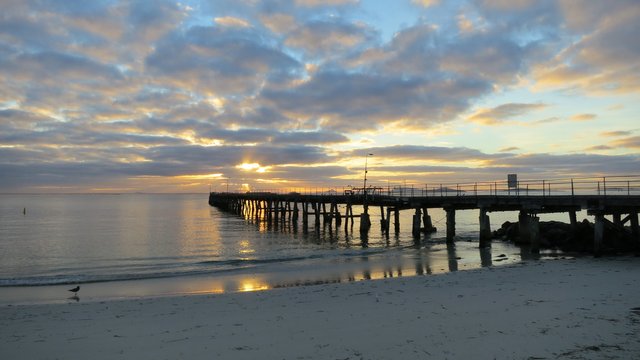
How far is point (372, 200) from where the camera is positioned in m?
42.5

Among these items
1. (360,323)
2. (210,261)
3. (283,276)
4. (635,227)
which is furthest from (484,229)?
(360,323)

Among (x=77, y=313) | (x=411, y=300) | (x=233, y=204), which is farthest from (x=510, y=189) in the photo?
(x=233, y=204)

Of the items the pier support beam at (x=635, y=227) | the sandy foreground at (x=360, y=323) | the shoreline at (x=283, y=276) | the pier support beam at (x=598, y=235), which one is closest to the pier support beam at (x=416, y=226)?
the shoreline at (x=283, y=276)

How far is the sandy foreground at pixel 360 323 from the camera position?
26.8 ft

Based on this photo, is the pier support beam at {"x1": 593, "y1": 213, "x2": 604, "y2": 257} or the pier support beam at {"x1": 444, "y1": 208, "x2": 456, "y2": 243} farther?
the pier support beam at {"x1": 444, "y1": 208, "x2": 456, "y2": 243}

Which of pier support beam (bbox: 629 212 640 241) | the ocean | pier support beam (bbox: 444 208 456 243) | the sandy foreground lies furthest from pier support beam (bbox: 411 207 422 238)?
the sandy foreground

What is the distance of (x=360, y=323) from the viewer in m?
10.1

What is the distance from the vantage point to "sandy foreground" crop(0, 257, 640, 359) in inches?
322

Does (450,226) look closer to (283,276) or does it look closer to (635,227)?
(635,227)

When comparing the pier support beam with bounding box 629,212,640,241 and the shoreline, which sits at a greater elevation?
the pier support beam with bounding box 629,212,640,241

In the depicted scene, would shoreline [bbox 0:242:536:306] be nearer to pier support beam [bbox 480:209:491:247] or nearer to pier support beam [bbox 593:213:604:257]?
pier support beam [bbox 480:209:491:247]

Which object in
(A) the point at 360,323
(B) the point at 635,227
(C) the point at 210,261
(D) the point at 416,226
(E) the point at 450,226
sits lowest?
(C) the point at 210,261

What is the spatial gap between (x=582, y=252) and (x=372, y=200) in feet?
66.1

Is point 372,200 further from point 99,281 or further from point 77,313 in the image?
point 77,313
